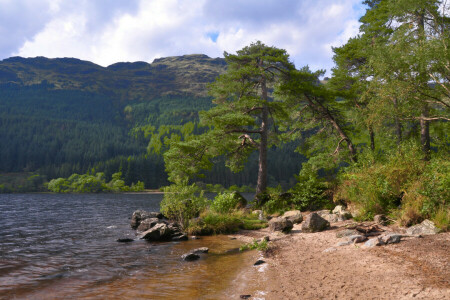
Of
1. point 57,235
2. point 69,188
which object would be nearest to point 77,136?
point 69,188

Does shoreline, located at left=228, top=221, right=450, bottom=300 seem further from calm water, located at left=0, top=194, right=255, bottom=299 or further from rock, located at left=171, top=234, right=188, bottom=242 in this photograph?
rock, located at left=171, top=234, right=188, bottom=242

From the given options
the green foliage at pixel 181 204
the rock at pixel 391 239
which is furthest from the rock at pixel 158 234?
the rock at pixel 391 239

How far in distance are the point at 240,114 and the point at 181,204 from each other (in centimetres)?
886

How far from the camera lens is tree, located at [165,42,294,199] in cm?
2216

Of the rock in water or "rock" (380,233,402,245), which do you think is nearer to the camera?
"rock" (380,233,402,245)

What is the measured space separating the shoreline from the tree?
13551 millimetres

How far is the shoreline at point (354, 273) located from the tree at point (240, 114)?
1355 cm

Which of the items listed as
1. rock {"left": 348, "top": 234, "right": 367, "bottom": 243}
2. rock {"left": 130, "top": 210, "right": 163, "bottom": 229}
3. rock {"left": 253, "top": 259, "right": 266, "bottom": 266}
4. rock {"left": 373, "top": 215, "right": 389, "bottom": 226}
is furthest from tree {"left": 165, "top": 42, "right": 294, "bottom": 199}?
rock {"left": 253, "top": 259, "right": 266, "bottom": 266}

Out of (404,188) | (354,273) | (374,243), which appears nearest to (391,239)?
(374,243)

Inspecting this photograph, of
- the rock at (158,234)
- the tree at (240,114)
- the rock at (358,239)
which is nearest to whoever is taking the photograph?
the rock at (358,239)

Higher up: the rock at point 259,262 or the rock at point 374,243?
the rock at point 374,243

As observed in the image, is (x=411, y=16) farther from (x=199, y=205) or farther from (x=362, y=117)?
(x=199, y=205)

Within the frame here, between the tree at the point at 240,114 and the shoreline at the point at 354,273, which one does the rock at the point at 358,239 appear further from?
the tree at the point at 240,114

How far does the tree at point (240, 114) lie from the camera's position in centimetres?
2216
